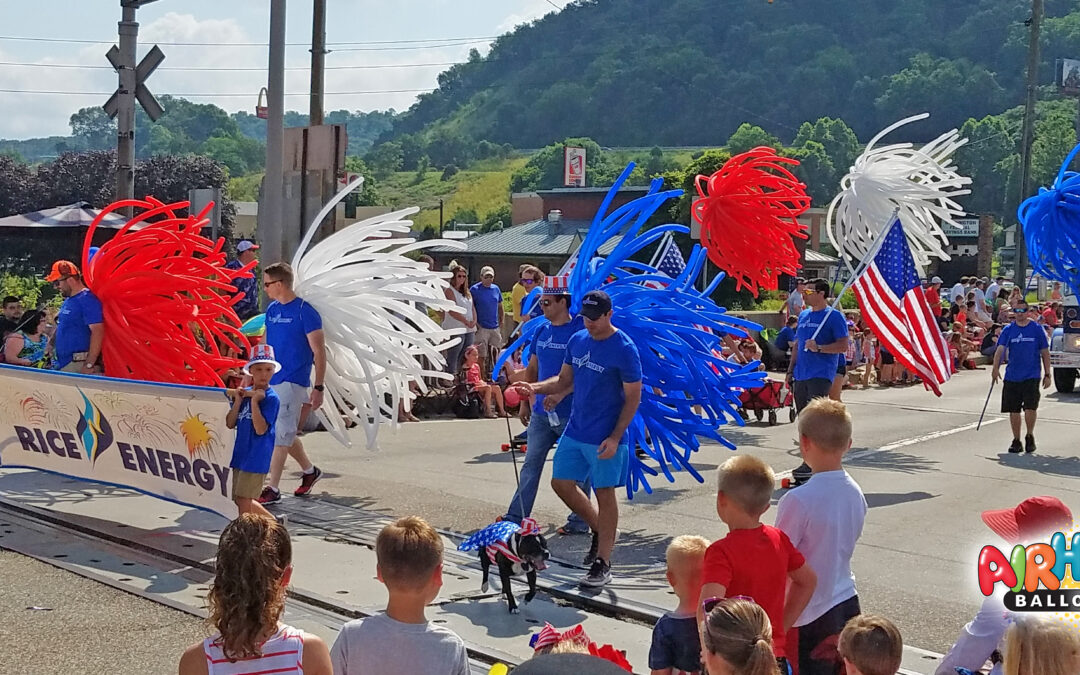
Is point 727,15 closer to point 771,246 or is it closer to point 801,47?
point 801,47

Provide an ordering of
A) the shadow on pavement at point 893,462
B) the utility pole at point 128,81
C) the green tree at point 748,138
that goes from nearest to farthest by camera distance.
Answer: the shadow on pavement at point 893,462
the utility pole at point 128,81
the green tree at point 748,138

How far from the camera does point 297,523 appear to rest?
28.6 ft

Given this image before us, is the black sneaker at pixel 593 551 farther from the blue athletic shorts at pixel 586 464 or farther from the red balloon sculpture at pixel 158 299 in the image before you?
the red balloon sculpture at pixel 158 299

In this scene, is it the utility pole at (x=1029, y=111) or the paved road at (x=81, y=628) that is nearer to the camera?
the paved road at (x=81, y=628)

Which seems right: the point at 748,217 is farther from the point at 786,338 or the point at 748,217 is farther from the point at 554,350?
the point at 786,338

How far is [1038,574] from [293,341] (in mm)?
6148

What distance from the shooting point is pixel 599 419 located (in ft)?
24.4

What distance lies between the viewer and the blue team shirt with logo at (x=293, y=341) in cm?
916

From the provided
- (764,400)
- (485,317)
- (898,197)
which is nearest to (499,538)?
(898,197)

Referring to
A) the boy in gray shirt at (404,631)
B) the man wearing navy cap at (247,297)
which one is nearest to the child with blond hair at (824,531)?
the boy in gray shirt at (404,631)

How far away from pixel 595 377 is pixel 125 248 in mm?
4389

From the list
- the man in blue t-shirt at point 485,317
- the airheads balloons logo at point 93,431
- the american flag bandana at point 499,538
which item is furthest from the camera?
the man in blue t-shirt at point 485,317

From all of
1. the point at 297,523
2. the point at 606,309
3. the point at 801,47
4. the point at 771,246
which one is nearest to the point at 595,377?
the point at 606,309

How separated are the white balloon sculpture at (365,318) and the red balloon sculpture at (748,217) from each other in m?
3.14
